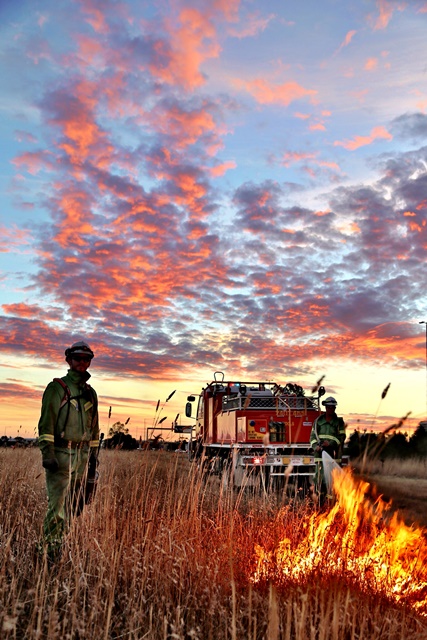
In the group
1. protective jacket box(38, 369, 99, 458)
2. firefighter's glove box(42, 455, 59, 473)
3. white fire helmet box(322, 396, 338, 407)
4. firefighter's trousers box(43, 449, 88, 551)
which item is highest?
white fire helmet box(322, 396, 338, 407)

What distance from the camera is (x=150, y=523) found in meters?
6.01

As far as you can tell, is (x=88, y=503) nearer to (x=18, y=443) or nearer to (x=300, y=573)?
(x=300, y=573)

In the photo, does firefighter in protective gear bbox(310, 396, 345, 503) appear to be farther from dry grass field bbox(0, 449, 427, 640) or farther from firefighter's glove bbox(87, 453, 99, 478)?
firefighter's glove bbox(87, 453, 99, 478)

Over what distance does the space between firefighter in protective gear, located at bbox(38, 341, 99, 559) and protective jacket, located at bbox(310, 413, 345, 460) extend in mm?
5541

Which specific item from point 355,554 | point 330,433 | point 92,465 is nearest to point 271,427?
point 330,433

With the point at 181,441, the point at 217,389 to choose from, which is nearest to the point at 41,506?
the point at 181,441

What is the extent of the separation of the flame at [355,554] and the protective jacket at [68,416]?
95.1 inches

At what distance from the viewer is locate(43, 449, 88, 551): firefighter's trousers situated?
6801 mm

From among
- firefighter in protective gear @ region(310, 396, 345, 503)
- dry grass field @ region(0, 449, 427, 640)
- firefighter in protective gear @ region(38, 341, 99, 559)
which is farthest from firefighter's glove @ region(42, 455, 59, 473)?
firefighter in protective gear @ region(310, 396, 345, 503)

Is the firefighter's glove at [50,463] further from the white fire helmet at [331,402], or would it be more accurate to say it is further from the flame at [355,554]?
the white fire helmet at [331,402]

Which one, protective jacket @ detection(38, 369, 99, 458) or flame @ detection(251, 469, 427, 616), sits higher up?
protective jacket @ detection(38, 369, 99, 458)

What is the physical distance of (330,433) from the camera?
11.9 meters

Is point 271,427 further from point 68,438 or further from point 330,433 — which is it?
point 68,438

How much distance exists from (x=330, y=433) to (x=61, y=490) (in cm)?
622
